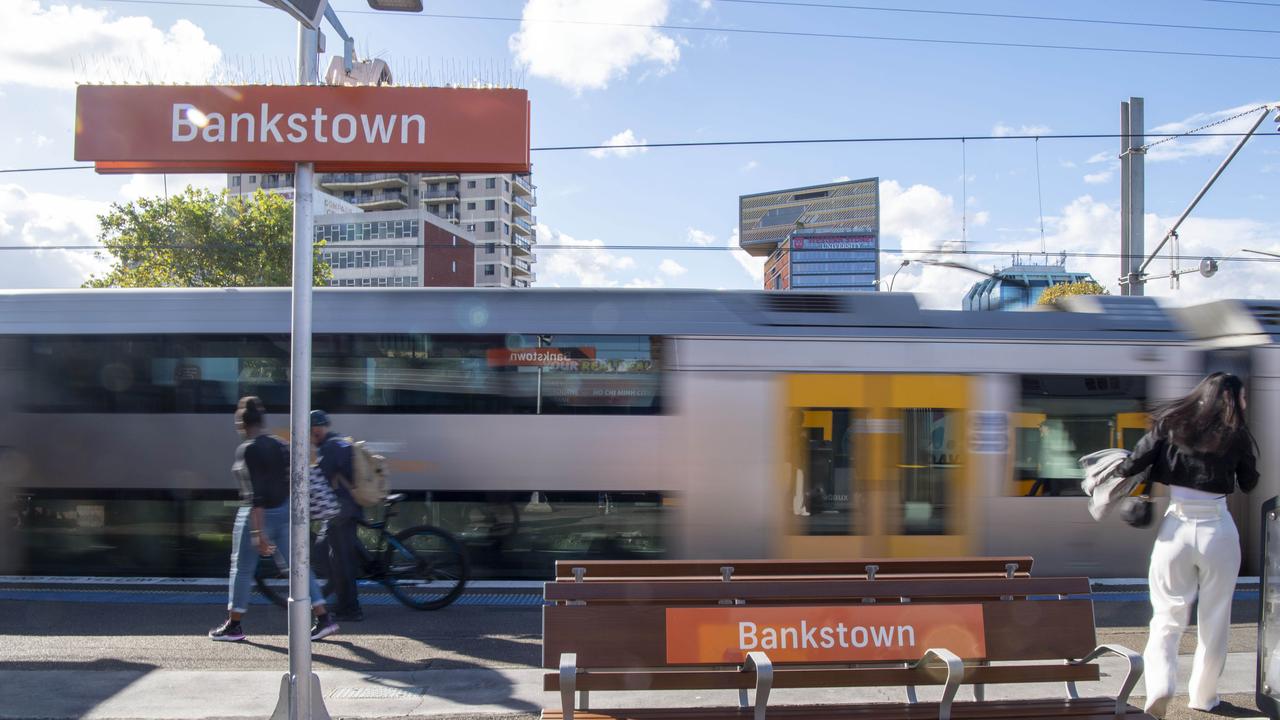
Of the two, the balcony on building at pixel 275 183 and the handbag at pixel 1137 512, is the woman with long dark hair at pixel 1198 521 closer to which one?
the handbag at pixel 1137 512

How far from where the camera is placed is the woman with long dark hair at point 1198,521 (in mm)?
4363

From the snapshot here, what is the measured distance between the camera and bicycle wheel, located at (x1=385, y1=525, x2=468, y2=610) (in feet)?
23.8

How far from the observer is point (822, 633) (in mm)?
3902

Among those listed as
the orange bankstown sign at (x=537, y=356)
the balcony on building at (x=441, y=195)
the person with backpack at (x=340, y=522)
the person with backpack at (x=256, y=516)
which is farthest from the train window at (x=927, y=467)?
the balcony on building at (x=441, y=195)

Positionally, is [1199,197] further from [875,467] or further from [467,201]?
[467,201]

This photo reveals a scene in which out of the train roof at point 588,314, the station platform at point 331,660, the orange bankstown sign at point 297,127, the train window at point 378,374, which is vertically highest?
the orange bankstown sign at point 297,127

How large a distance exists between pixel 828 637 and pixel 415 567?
4.38 metres

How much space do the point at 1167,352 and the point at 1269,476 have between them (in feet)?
5.28

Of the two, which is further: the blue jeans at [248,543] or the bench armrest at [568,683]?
the blue jeans at [248,543]

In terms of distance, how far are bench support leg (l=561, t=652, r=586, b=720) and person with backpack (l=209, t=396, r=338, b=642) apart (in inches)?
131

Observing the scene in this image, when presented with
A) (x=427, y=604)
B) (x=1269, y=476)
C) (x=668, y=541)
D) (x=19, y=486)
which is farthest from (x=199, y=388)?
(x=1269, y=476)

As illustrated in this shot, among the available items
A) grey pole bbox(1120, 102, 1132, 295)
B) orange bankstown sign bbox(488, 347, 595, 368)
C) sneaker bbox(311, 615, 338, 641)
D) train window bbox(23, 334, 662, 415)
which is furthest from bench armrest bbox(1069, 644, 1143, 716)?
grey pole bbox(1120, 102, 1132, 295)

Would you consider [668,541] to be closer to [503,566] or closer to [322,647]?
[503,566]

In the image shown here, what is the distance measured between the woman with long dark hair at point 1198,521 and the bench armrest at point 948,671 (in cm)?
148
